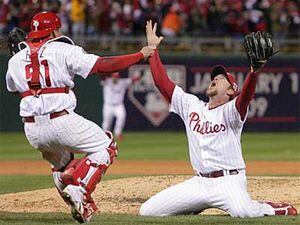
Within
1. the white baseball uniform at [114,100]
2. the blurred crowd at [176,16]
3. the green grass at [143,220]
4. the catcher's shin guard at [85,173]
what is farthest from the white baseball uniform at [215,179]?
the blurred crowd at [176,16]

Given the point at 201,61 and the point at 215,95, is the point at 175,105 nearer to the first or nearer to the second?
the point at 215,95

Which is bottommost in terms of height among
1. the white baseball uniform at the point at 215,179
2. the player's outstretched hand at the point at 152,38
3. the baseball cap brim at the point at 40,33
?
the white baseball uniform at the point at 215,179

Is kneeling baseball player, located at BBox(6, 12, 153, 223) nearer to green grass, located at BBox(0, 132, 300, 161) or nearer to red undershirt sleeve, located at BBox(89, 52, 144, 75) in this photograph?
red undershirt sleeve, located at BBox(89, 52, 144, 75)

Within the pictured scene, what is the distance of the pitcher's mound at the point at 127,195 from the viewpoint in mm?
9117

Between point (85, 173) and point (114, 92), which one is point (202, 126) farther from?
point (114, 92)

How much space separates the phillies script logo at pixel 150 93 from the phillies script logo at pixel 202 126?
15.0 meters

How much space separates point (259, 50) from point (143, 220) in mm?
1766

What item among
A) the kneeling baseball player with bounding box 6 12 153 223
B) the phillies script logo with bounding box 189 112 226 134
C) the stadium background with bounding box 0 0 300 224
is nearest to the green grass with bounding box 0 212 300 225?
the kneeling baseball player with bounding box 6 12 153 223

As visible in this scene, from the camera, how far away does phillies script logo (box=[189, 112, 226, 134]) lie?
25.2 ft

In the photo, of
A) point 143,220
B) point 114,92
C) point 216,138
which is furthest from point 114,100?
point 143,220

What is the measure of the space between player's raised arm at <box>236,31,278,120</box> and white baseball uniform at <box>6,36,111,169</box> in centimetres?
129

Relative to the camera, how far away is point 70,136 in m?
7.19

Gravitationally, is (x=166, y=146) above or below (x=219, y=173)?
below

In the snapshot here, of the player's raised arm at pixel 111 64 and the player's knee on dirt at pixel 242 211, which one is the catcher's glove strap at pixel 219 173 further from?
the player's raised arm at pixel 111 64
